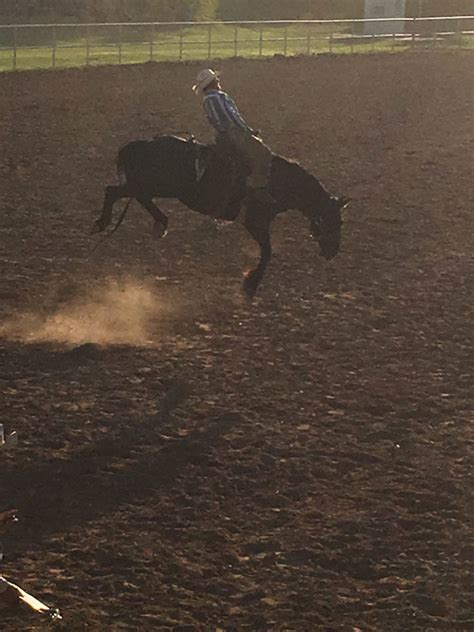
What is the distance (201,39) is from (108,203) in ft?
119

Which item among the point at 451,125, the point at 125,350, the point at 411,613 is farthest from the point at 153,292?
the point at 451,125

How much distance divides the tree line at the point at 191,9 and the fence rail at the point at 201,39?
6193 mm

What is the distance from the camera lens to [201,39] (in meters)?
47.1

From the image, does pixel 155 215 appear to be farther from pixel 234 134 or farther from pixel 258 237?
pixel 234 134

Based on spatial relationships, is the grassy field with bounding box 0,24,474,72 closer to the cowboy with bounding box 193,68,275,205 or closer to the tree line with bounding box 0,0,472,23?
the tree line with bounding box 0,0,472,23

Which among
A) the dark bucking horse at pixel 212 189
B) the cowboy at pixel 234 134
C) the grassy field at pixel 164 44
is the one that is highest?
the grassy field at pixel 164 44

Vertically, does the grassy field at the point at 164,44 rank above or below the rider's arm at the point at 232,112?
above

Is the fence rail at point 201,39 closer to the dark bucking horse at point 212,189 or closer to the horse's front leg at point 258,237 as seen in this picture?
the dark bucking horse at point 212,189

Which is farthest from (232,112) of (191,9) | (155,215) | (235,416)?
(191,9)

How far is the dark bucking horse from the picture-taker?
455 inches

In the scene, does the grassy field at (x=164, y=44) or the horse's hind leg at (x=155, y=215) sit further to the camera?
the grassy field at (x=164, y=44)

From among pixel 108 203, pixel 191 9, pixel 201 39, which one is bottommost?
pixel 108 203

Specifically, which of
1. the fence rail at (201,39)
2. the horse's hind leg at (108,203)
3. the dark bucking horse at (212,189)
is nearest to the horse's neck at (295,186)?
the dark bucking horse at (212,189)

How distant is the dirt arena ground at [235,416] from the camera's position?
6.42 meters
